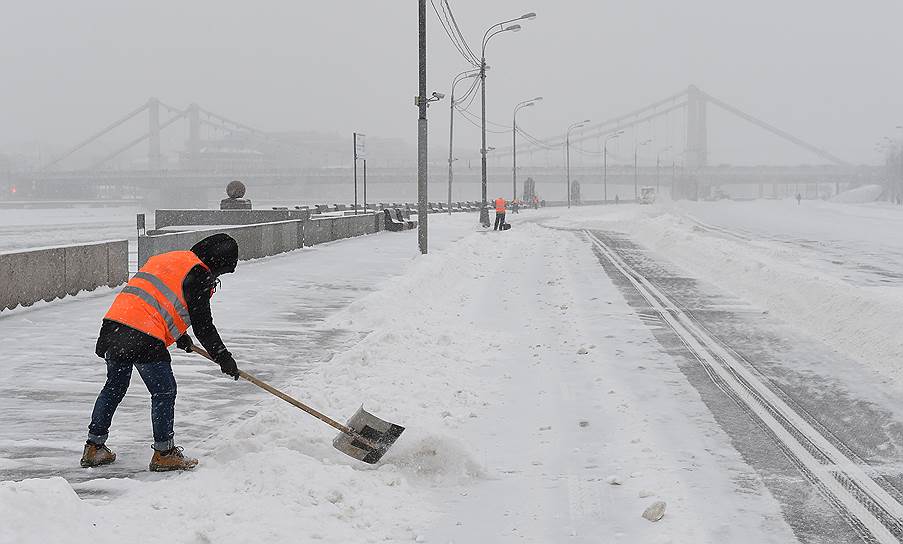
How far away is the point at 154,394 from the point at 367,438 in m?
1.35

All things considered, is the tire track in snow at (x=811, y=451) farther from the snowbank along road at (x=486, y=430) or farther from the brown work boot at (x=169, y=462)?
the brown work boot at (x=169, y=462)

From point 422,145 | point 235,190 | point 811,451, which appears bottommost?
point 811,451

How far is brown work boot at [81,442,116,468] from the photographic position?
5.87 meters

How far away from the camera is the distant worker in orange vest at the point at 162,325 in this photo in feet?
18.1

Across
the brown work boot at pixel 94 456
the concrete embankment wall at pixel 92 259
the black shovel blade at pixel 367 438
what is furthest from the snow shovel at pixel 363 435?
the concrete embankment wall at pixel 92 259

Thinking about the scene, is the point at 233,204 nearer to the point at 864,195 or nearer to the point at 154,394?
the point at 154,394

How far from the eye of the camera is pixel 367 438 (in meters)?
6.13

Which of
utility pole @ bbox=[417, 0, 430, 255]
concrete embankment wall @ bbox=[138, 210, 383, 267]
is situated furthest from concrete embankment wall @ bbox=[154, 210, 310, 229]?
utility pole @ bbox=[417, 0, 430, 255]

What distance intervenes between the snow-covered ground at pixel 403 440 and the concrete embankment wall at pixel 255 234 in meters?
4.49

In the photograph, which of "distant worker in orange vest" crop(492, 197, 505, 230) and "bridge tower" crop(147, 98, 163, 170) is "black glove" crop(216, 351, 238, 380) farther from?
"bridge tower" crop(147, 98, 163, 170)

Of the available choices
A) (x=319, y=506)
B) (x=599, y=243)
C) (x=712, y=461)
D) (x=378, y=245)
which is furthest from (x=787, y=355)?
(x=599, y=243)

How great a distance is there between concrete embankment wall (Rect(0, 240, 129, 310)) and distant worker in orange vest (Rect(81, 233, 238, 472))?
757cm

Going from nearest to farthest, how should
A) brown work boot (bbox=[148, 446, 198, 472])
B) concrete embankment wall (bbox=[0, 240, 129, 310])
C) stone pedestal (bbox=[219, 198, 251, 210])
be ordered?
brown work boot (bbox=[148, 446, 198, 472])
concrete embankment wall (bbox=[0, 240, 129, 310])
stone pedestal (bbox=[219, 198, 251, 210])

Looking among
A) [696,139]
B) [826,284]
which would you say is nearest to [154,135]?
[696,139]
